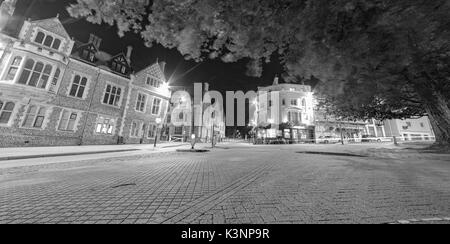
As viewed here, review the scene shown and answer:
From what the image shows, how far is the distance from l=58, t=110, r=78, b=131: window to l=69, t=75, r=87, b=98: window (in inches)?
70.7

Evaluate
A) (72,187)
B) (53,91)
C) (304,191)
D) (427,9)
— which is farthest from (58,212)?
(53,91)

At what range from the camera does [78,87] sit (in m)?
16.0

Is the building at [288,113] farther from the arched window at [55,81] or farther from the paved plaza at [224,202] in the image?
the arched window at [55,81]

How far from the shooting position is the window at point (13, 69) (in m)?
12.5

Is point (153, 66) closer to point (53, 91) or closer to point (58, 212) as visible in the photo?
point (53, 91)

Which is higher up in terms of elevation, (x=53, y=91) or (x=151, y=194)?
(x=53, y=91)

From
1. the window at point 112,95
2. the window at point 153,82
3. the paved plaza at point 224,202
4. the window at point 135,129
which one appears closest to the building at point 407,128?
the paved plaza at point 224,202

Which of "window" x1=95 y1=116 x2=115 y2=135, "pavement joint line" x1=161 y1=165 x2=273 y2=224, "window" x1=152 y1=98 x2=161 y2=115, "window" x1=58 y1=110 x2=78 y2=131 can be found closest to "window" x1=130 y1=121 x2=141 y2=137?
"window" x1=95 y1=116 x2=115 y2=135

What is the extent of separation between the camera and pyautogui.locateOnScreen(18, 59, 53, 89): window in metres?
12.9

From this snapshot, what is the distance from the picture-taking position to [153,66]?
22.8 m

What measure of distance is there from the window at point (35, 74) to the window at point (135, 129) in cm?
825

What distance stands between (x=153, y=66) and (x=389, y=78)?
23.8 metres
